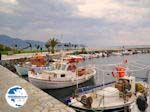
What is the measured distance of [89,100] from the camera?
16.9m

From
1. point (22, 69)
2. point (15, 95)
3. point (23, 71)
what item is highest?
point (15, 95)

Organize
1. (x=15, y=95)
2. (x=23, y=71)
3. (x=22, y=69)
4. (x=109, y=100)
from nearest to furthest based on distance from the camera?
(x=15, y=95) → (x=109, y=100) → (x=23, y=71) → (x=22, y=69)

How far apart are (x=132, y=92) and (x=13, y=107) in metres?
11.9

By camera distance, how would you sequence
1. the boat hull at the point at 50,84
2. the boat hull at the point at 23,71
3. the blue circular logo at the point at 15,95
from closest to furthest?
the blue circular logo at the point at 15,95
the boat hull at the point at 50,84
the boat hull at the point at 23,71

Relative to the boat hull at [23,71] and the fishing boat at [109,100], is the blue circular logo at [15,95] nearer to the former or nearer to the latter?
the fishing boat at [109,100]

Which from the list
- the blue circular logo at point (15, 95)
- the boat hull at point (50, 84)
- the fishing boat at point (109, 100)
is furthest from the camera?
the boat hull at point (50, 84)

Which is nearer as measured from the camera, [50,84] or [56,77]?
[50,84]

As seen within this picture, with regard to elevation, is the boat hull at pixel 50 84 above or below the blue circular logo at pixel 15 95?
below

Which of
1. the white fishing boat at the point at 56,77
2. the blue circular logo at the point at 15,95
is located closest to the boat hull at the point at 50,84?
the white fishing boat at the point at 56,77

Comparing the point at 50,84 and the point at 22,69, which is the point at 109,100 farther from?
the point at 22,69

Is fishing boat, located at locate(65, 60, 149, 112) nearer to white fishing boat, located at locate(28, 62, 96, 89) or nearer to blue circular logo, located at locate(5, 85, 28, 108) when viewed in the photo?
blue circular logo, located at locate(5, 85, 28, 108)

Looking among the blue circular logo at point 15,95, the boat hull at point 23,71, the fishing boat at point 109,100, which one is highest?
the blue circular logo at point 15,95

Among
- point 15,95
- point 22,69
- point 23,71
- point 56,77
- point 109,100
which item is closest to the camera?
point 15,95

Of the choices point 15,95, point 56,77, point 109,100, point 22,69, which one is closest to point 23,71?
point 22,69
